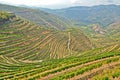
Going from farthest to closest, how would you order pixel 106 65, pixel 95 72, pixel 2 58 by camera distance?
pixel 2 58, pixel 106 65, pixel 95 72

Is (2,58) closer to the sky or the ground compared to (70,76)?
closer to the ground

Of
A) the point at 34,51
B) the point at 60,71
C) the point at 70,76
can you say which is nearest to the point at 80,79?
the point at 70,76

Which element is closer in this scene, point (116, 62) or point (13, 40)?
point (116, 62)

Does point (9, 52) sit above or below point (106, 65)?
below

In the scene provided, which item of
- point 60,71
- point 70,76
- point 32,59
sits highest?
point 70,76

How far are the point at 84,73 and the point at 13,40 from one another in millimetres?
156792

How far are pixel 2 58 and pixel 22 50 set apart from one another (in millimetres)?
30258

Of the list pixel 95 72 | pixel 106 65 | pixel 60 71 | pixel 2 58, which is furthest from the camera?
pixel 2 58

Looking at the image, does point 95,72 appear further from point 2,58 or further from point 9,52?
point 9,52

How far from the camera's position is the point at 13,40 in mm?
197375

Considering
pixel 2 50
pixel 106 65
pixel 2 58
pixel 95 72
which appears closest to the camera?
pixel 95 72

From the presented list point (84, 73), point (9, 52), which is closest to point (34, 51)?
point (9, 52)

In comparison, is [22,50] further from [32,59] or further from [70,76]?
[70,76]

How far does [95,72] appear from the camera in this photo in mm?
44281
